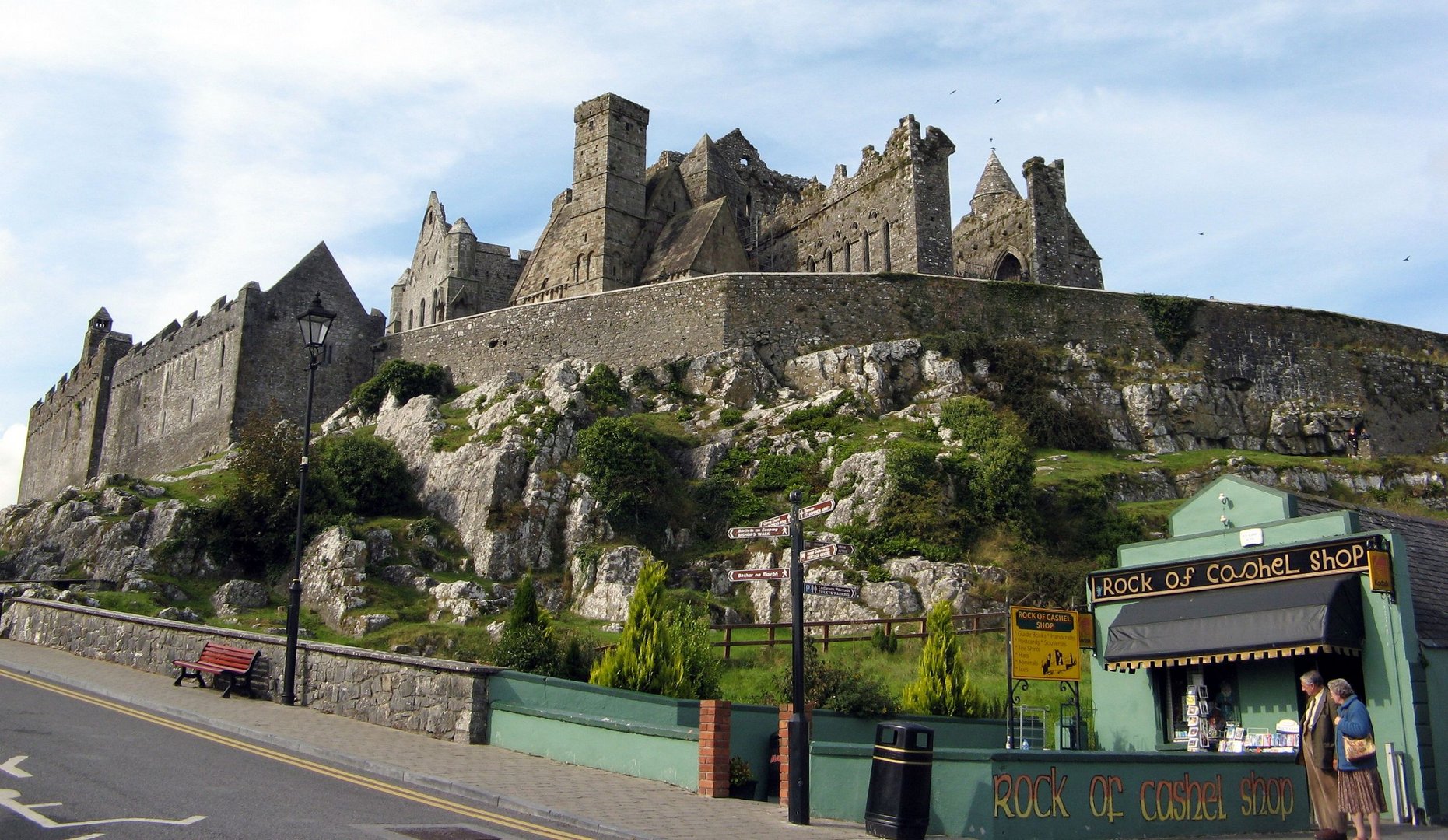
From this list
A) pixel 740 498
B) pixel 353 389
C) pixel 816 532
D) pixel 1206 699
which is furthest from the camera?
pixel 353 389

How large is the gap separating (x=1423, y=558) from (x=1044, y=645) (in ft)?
19.1

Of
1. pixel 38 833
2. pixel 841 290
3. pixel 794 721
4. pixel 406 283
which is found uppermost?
pixel 406 283

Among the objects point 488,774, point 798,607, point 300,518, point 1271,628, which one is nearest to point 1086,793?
point 798,607

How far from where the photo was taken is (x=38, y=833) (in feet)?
32.4

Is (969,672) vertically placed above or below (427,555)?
below

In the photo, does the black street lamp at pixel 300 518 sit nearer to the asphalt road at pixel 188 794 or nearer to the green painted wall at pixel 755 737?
the asphalt road at pixel 188 794

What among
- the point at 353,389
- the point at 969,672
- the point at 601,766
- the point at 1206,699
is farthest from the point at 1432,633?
the point at 353,389

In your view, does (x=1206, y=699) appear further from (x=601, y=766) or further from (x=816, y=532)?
(x=816, y=532)

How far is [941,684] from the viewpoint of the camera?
1811cm

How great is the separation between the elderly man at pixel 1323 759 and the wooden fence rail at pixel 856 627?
37.9ft

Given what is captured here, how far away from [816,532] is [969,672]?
8296mm

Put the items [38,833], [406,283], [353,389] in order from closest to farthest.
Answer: [38,833]
[353,389]
[406,283]

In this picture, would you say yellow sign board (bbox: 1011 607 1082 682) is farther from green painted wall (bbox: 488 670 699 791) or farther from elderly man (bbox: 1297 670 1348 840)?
elderly man (bbox: 1297 670 1348 840)

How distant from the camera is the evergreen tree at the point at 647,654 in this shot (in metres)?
16.9
